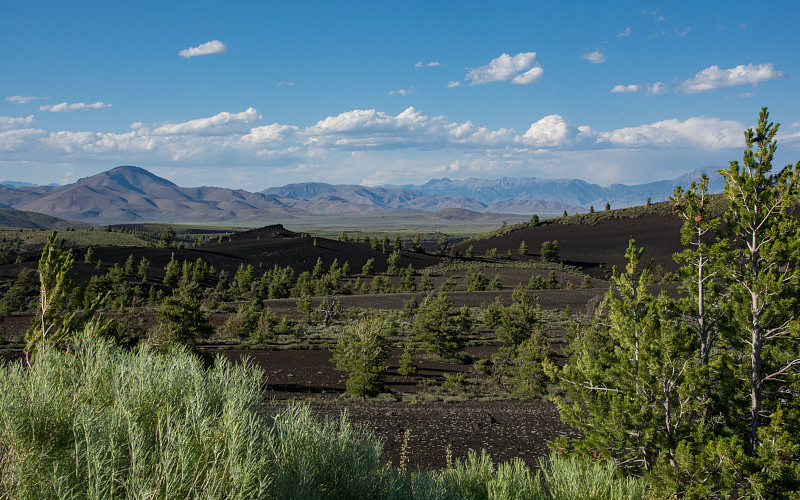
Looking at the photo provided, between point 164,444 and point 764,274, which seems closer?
point 164,444

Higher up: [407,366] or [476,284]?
[476,284]

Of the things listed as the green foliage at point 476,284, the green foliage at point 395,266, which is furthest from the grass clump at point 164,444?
the green foliage at point 395,266

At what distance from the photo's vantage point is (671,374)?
6.74m

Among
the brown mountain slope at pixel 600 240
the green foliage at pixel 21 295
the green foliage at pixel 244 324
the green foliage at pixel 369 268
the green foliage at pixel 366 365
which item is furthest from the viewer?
the brown mountain slope at pixel 600 240

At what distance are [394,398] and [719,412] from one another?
501 inches

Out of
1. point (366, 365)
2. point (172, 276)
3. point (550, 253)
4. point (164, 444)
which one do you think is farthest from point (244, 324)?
point (550, 253)

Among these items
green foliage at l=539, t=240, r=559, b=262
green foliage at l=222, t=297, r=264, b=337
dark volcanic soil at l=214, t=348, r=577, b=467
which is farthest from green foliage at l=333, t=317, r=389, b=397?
green foliage at l=539, t=240, r=559, b=262

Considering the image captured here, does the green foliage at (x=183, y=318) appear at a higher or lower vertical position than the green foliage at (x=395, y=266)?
higher

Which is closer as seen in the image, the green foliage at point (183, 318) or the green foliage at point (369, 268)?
the green foliage at point (183, 318)

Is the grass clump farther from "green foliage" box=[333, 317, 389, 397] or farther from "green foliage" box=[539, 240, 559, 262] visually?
"green foliage" box=[539, 240, 559, 262]

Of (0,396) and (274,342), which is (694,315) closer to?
(0,396)

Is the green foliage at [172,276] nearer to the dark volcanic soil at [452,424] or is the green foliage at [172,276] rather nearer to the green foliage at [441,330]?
the green foliage at [441,330]

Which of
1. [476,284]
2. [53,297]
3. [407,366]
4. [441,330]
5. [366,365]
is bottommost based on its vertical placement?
[407,366]

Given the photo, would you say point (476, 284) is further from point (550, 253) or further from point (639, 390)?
point (639, 390)
